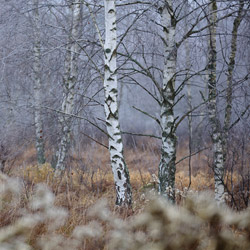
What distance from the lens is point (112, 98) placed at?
4.03m

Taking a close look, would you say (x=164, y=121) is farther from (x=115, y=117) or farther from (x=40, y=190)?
(x=40, y=190)

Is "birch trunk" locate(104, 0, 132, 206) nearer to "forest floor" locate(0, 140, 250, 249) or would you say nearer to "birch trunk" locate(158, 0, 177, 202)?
"forest floor" locate(0, 140, 250, 249)

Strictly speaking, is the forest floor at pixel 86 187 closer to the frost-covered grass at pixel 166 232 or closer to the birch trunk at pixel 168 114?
the frost-covered grass at pixel 166 232

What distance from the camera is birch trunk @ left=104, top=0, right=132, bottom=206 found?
402 cm

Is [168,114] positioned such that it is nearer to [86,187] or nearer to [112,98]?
[112,98]

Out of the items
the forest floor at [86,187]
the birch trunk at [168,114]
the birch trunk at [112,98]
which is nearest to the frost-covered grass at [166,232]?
the forest floor at [86,187]

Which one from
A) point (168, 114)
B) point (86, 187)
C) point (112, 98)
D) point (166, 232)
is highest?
point (112, 98)

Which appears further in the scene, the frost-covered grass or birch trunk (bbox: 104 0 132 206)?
birch trunk (bbox: 104 0 132 206)

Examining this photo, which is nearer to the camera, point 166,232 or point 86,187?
point 166,232

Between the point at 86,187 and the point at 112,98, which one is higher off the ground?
the point at 112,98

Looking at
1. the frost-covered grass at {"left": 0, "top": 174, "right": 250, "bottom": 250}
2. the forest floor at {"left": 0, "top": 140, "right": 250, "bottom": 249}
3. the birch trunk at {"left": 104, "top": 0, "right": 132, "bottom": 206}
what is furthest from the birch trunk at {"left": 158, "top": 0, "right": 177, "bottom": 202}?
the frost-covered grass at {"left": 0, "top": 174, "right": 250, "bottom": 250}

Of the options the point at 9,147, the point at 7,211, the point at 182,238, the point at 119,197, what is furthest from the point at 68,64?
the point at 182,238

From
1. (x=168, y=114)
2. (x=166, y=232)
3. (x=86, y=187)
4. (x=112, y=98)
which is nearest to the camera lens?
(x=166, y=232)

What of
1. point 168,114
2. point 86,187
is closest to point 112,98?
point 168,114
